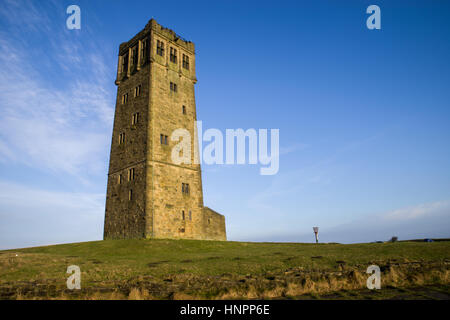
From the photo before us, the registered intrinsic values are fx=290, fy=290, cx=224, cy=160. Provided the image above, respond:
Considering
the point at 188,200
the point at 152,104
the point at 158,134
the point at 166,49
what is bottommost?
the point at 188,200

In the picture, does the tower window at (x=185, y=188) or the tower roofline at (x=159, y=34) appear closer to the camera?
the tower window at (x=185, y=188)

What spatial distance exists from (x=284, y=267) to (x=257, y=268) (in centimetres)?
124

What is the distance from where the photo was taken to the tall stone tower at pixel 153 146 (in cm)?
3012

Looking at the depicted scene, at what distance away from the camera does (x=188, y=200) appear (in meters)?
33.4

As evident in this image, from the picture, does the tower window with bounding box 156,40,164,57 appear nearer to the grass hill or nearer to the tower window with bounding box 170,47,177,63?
the tower window with bounding box 170,47,177,63

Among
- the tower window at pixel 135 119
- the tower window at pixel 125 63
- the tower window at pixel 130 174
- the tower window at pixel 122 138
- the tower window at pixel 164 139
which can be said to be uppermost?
the tower window at pixel 125 63

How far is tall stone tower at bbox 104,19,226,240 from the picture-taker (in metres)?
30.1

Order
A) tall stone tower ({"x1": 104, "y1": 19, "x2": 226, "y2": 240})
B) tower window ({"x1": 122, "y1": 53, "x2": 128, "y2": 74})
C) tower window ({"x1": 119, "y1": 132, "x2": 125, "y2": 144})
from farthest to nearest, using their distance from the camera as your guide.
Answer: tower window ({"x1": 122, "y1": 53, "x2": 128, "y2": 74}) → tower window ({"x1": 119, "y1": 132, "x2": 125, "y2": 144}) → tall stone tower ({"x1": 104, "y1": 19, "x2": 226, "y2": 240})

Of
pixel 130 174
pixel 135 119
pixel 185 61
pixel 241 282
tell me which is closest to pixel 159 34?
pixel 185 61

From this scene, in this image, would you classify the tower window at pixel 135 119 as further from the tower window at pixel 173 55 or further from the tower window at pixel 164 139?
the tower window at pixel 173 55

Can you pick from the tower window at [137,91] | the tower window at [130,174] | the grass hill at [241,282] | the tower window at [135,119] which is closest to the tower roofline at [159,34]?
the tower window at [137,91]

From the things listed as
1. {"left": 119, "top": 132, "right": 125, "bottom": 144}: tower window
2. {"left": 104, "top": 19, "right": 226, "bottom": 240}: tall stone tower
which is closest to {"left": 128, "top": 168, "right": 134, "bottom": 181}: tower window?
{"left": 104, "top": 19, "right": 226, "bottom": 240}: tall stone tower
